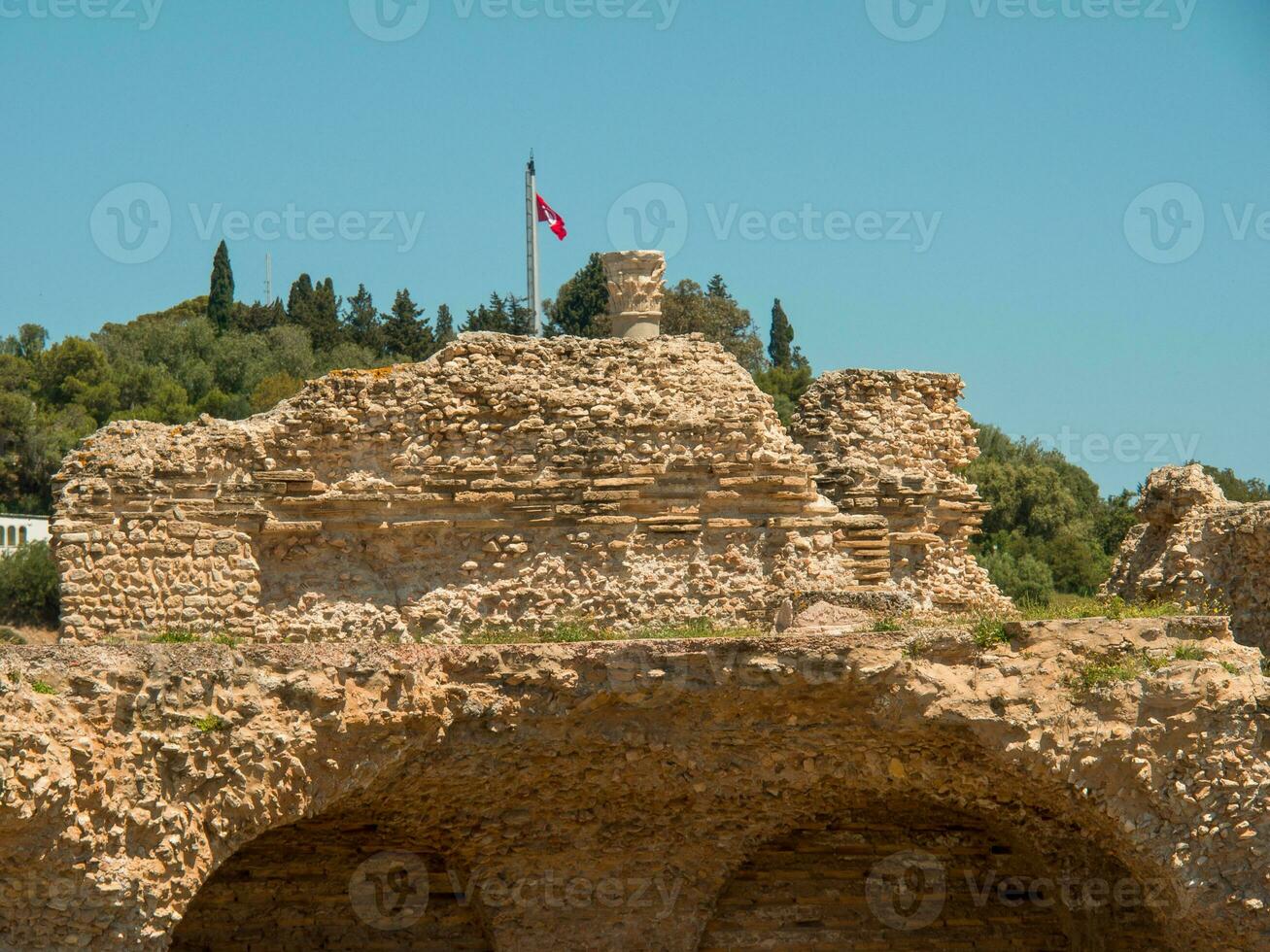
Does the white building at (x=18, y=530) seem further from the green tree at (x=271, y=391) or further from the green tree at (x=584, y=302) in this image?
the green tree at (x=584, y=302)

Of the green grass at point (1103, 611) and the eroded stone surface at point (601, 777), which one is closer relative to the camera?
the eroded stone surface at point (601, 777)

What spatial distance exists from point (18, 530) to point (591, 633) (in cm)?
2895

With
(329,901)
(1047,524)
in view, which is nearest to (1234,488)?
(1047,524)

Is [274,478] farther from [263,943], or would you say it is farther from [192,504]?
[263,943]

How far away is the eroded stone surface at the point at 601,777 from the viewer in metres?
14.8

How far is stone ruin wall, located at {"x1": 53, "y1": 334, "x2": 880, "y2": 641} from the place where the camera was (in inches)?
766

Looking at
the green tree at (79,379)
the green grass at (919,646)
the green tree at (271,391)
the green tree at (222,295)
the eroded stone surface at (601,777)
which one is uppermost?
the green tree at (222,295)

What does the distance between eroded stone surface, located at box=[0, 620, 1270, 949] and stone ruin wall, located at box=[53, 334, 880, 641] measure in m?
2.45

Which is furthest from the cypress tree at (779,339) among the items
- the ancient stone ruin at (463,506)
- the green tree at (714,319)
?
the ancient stone ruin at (463,506)

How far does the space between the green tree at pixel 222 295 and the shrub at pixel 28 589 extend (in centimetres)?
1249

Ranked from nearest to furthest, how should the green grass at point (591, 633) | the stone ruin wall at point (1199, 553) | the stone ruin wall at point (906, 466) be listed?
the green grass at point (591, 633), the stone ruin wall at point (1199, 553), the stone ruin wall at point (906, 466)

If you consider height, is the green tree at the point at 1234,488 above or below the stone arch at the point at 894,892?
above

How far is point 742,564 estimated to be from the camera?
2020 centimetres

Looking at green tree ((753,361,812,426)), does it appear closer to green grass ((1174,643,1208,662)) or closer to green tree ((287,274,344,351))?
green tree ((287,274,344,351))
